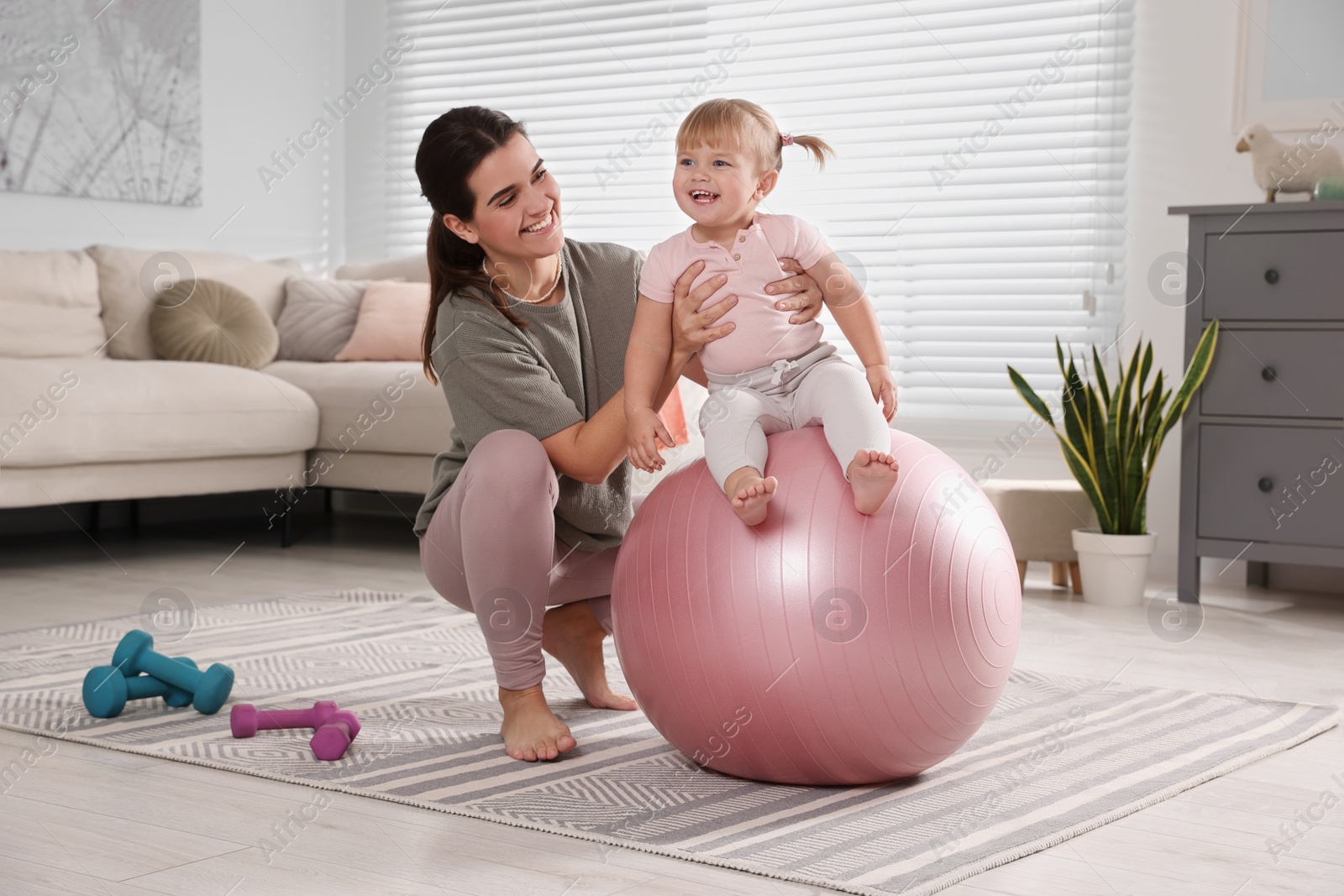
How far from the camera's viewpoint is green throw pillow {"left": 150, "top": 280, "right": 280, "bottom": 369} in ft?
14.1

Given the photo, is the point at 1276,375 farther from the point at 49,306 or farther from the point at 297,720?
the point at 49,306

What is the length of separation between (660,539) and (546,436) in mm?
307

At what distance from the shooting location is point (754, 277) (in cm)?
180

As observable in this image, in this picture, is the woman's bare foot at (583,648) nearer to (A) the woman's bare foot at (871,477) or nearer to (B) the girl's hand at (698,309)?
(B) the girl's hand at (698,309)

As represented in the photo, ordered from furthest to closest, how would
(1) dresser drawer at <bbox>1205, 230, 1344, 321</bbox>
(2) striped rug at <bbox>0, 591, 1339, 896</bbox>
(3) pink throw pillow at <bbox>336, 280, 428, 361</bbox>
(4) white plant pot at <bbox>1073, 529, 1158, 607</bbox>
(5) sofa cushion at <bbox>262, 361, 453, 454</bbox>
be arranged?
1. (3) pink throw pillow at <bbox>336, 280, 428, 361</bbox>
2. (5) sofa cushion at <bbox>262, 361, 453, 454</bbox>
3. (4) white plant pot at <bbox>1073, 529, 1158, 607</bbox>
4. (1) dresser drawer at <bbox>1205, 230, 1344, 321</bbox>
5. (2) striped rug at <bbox>0, 591, 1339, 896</bbox>

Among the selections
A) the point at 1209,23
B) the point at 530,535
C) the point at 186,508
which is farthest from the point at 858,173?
the point at 530,535

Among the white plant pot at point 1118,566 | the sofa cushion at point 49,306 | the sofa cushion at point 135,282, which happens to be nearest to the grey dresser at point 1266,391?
the white plant pot at point 1118,566

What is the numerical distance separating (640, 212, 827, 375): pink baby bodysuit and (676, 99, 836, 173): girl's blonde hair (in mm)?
97

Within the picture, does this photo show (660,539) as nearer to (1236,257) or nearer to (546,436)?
(546,436)

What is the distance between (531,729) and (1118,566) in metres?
1.95

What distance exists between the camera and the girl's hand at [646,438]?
175 centimetres

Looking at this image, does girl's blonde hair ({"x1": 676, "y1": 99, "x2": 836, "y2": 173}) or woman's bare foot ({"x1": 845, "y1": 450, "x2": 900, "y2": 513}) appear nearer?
woman's bare foot ({"x1": 845, "y1": 450, "x2": 900, "y2": 513})

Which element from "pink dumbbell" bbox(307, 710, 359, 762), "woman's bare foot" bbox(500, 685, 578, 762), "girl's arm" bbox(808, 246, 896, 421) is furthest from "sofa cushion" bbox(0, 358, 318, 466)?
"girl's arm" bbox(808, 246, 896, 421)

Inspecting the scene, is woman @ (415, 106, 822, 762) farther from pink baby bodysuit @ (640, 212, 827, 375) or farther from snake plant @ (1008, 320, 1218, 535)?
snake plant @ (1008, 320, 1218, 535)
